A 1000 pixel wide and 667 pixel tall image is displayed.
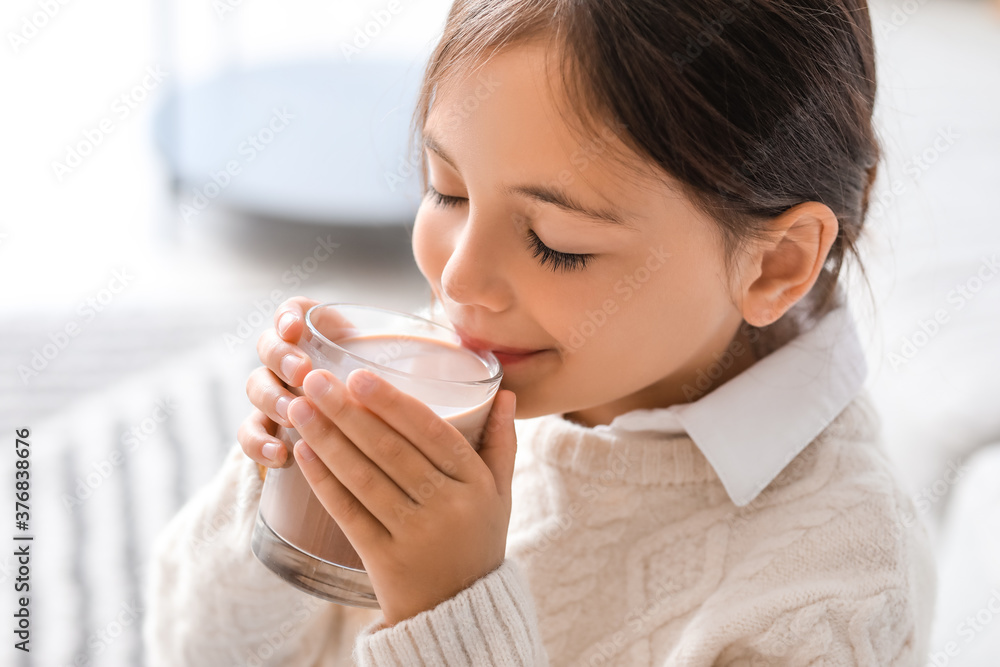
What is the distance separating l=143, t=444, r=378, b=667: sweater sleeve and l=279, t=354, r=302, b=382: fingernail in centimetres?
31

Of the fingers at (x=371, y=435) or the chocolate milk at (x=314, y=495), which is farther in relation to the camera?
the chocolate milk at (x=314, y=495)

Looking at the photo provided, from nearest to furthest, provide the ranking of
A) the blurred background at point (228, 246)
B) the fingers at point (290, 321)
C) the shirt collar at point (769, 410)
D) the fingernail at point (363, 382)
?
the fingernail at point (363, 382), the fingers at point (290, 321), the shirt collar at point (769, 410), the blurred background at point (228, 246)

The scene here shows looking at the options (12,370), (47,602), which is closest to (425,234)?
(47,602)

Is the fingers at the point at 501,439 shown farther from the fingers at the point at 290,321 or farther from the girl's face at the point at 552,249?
the fingers at the point at 290,321

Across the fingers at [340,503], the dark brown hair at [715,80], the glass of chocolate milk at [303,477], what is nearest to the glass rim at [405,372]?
the glass of chocolate milk at [303,477]

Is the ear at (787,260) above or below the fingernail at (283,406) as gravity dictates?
above

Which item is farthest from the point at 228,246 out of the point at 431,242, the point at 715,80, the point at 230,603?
the point at 715,80

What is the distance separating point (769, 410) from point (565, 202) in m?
0.38

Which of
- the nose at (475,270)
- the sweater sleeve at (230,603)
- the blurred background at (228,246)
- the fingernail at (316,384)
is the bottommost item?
the blurred background at (228,246)

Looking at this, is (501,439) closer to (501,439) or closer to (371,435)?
(501,439)

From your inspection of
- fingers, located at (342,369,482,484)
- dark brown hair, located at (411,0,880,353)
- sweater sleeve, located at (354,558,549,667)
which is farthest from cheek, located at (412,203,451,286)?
sweater sleeve, located at (354,558,549,667)

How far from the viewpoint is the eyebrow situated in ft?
2.75

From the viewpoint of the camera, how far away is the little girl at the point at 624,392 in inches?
32.8

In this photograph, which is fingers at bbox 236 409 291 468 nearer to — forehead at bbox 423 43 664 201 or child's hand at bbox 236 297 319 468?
child's hand at bbox 236 297 319 468
